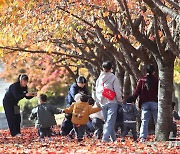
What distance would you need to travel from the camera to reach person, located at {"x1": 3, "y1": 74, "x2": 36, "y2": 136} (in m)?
14.6

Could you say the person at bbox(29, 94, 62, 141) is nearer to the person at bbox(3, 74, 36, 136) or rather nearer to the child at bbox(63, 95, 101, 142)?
the person at bbox(3, 74, 36, 136)

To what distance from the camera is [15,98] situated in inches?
586

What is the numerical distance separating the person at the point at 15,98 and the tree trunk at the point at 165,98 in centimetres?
345

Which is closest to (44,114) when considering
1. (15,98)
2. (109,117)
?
(15,98)

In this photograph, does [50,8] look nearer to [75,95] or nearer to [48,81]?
[75,95]

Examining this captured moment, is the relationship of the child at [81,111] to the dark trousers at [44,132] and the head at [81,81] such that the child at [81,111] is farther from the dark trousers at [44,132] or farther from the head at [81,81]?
the dark trousers at [44,132]

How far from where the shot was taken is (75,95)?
45.9 ft

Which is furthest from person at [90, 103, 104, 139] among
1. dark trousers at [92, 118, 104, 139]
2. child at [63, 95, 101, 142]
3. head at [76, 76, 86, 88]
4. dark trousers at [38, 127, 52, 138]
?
dark trousers at [38, 127, 52, 138]

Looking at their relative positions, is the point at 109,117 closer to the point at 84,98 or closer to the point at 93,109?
the point at 93,109

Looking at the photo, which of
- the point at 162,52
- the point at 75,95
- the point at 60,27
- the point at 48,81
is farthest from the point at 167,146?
the point at 48,81

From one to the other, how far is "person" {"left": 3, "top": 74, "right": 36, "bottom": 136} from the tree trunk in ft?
11.3

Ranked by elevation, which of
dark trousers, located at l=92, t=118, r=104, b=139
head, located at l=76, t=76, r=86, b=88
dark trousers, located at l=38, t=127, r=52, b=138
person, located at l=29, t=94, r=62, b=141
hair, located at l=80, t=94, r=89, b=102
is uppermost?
head, located at l=76, t=76, r=86, b=88

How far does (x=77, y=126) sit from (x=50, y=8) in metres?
3.56

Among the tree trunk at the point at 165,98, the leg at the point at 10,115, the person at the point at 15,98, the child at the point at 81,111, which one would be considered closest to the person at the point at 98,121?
the child at the point at 81,111
